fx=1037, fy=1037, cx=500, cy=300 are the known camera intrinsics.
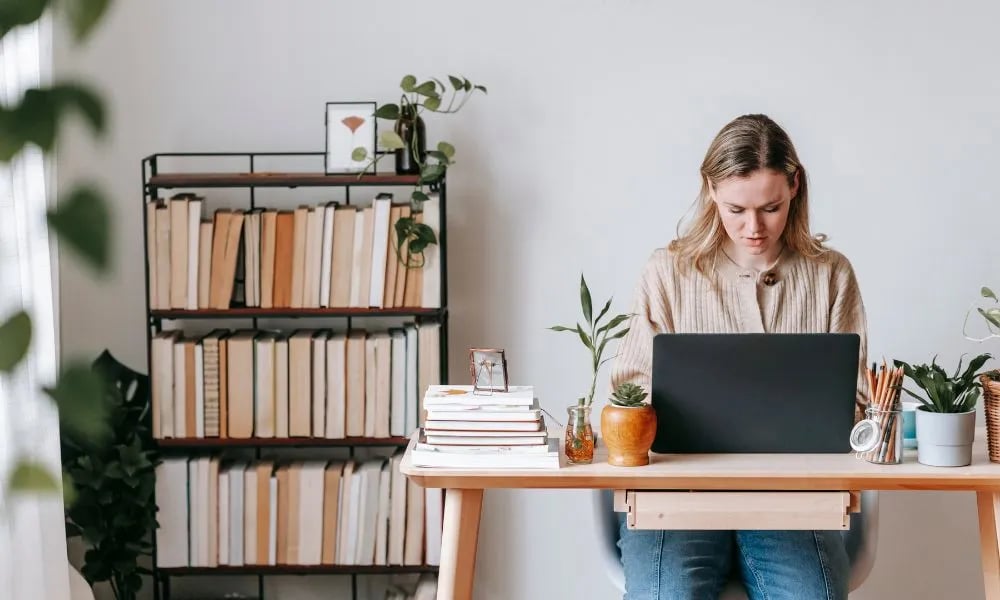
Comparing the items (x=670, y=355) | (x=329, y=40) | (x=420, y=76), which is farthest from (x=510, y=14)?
(x=670, y=355)

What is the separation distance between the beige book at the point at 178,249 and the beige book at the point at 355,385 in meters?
0.45

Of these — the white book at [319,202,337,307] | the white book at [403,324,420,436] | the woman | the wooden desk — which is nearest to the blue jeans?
the woman

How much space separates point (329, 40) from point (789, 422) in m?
1.73

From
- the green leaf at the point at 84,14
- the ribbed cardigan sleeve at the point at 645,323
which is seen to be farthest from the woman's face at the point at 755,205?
the green leaf at the point at 84,14

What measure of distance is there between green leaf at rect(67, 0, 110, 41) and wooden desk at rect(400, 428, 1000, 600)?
156 centimetres

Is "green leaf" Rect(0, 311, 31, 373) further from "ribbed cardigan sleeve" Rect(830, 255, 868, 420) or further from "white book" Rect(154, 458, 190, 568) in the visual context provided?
"white book" Rect(154, 458, 190, 568)

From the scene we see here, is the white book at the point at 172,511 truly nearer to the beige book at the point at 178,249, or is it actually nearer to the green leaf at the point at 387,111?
the beige book at the point at 178,249

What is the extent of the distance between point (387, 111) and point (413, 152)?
12 cm

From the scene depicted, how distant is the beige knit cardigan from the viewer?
221cm

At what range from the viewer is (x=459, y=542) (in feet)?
6.09

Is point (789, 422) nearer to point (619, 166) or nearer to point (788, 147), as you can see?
point (788, 147)

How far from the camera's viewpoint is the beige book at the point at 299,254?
270cm

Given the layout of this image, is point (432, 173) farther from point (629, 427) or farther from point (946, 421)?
point (946, 421)

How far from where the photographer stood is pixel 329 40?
9.44ft
